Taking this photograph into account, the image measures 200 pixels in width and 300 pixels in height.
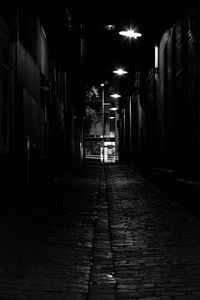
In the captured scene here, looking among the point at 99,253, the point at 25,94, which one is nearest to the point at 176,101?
the point at 25,94

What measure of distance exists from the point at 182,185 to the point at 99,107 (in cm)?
7579

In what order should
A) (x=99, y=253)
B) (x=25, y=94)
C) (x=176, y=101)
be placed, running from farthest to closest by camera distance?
(x=176, y=101) → (x=25, y=94) → (x=99, y=253)

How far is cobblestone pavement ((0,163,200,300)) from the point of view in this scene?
507cm

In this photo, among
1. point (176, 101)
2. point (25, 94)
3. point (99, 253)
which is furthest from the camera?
point (176, 101)

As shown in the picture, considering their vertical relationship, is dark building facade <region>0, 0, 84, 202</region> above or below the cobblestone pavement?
above

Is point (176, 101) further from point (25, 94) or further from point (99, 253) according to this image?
point (99, 253)

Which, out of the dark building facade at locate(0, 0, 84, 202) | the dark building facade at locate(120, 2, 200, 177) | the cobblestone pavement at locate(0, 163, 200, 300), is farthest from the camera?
the dark building facade at locate(120, 2, 200, 177)

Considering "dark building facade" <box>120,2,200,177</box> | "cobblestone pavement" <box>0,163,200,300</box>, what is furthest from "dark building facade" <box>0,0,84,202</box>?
"dark building facade" <box>120,2,200,177</box>

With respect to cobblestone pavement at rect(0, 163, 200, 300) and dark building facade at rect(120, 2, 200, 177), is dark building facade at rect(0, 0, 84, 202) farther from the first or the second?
dark building facade at rect(120, 2, 200, 177)

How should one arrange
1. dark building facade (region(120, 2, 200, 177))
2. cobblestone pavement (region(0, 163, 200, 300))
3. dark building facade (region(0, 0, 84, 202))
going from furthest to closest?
dark building facade (region(120, 2, 200, 177)) → dark building facade (region(0, 0, 84, 202)) → cobblestone pavement (region(0, 163, 200, 300))

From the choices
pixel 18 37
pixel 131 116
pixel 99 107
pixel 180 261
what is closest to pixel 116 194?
pixel 18 37

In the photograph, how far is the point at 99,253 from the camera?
6.96 m

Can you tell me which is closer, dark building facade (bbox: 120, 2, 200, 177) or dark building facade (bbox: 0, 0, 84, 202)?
dark building facade (bbox: 0, 0, 84, 202)

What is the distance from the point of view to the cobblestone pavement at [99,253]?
507cm
